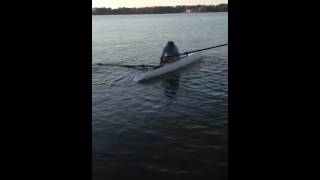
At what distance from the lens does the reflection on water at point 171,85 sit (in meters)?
18.2

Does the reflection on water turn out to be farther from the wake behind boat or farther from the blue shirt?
the blue shirt

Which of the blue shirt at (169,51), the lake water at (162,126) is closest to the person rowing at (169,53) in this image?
the blue shirt at (169,51)

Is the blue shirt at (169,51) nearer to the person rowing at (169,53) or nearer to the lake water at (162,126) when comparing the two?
the person rowing at (169,53)

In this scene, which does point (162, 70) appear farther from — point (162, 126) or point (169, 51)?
point (162, 126)

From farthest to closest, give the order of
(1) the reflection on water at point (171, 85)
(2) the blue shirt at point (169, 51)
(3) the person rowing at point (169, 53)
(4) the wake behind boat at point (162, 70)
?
(2) the blue shirt at point (169, 51)
(3) the person rowing at point (169, 53)
(4) the wake behind boat at point (162, 70)
(1) the reflection on water at point (171, 85)

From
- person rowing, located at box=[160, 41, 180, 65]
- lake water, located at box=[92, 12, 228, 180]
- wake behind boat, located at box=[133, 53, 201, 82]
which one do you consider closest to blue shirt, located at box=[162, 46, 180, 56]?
person rowing, located at box=[160, 41, 180, 65]

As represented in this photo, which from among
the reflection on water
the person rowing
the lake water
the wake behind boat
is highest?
the person rowing

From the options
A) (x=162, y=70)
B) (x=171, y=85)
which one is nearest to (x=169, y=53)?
(x=162, y=70)

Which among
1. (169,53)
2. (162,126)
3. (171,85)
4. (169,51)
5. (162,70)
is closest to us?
(162,126)

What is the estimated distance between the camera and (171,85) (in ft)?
63.9

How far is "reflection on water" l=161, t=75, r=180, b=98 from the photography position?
18.2 meters
